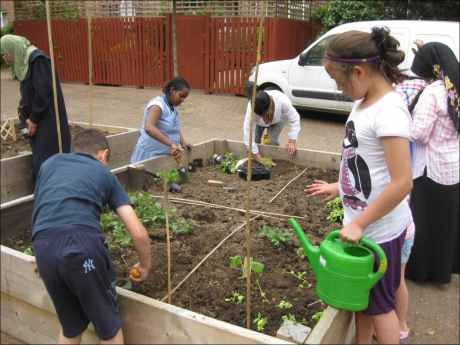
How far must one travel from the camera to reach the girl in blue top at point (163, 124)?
4574mm

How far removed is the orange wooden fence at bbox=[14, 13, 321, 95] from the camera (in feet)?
40.3

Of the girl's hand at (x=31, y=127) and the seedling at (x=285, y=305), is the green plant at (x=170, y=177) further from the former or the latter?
the seedling at (x=285, y=305)

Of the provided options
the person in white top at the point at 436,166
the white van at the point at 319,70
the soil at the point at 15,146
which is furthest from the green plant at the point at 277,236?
the white van at the point at 319,70

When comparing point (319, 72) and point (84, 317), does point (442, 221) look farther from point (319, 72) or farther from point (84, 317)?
point (319, 72)

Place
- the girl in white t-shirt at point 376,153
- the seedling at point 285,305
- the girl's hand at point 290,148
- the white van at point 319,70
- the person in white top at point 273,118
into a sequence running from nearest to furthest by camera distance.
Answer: the girl in white t-shirt at point 376,153
the seedling at point 285,305
the person in white top at point 273,118
the girl's hand at point 290,148
the white van at point 319,70

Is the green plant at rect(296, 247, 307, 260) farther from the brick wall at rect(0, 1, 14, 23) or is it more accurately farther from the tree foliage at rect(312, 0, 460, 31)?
the brick wall at rect(0, 1, 14, 23)

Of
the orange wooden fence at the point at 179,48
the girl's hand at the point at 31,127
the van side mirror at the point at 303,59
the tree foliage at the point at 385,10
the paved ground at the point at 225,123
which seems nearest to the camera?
the paved ground at the point at 225,123

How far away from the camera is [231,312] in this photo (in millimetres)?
2574

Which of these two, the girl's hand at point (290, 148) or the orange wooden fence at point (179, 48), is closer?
the girl's hand at point (290, 148)

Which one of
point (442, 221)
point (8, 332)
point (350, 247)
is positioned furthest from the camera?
point (442, 221)

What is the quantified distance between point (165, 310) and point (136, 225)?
458 millimetres

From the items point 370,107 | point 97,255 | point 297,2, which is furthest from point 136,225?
point 297,2

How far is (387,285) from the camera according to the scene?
2.02 m

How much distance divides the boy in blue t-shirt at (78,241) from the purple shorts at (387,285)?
3.75 feet
